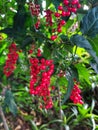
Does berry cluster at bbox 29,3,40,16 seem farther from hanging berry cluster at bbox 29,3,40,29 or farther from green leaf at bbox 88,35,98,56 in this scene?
green leaf at bbox 88,35,98,56

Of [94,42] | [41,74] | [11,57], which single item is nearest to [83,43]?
[94,42]

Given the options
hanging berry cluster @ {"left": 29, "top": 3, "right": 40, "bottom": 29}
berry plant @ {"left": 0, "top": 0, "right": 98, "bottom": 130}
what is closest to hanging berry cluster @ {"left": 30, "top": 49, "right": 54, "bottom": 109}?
berry plant @ {"left": 0, "top": 0, "right": 98, "bottom": 130}

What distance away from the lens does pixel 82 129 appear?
7.42ft

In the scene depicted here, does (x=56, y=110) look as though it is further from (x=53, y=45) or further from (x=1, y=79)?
(x=53, y=45)

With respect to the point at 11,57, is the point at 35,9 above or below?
above

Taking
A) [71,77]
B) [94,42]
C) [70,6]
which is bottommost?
[71,77]

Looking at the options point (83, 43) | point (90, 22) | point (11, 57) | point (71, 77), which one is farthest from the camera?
point (11, 57)

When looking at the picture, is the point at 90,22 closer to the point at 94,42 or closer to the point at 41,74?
Result: the point at 94,42

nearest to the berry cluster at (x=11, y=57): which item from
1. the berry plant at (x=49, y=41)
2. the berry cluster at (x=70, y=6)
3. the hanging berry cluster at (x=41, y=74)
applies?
the berry plant at (x=49, y=41)

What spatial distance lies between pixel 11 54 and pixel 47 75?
A: 0.78 feet

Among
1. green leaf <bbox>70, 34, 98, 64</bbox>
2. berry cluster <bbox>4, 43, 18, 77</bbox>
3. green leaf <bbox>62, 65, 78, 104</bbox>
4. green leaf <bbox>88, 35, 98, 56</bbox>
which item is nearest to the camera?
green leaf <bbox>70, 34, 98, 64</bbox>

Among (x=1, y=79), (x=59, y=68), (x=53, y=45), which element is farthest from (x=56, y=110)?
(x=53, y=45)

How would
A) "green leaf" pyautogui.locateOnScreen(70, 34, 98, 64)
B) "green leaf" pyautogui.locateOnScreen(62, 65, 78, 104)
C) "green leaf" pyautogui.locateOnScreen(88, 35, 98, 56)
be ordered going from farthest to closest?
"green leaf" pyautogui.locateOnScreen(62, 65, 78, 104) < "green leaf" pyautogui.locateOnScreen(88, 35, 98, 56) < "green leaf" pyautogui.locateOnScreen(70, 34, 98, 64)

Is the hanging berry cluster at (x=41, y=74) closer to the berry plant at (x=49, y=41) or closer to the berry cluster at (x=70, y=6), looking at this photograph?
the berry plant at (x=49, y=41)
